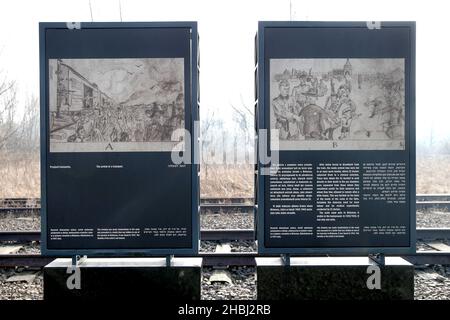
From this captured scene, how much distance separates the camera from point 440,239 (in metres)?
A: 8.51

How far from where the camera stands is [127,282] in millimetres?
4867

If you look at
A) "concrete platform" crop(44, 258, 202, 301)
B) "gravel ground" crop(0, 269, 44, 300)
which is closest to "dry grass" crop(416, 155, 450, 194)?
"concrete platform" crop(44, 258, 202, 301)

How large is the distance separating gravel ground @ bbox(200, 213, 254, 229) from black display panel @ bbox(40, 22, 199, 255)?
481 cm

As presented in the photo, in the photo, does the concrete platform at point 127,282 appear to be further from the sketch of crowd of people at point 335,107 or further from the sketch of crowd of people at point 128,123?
the sketch of crowd of people at point 335,107

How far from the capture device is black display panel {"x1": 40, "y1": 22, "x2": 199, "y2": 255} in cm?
480

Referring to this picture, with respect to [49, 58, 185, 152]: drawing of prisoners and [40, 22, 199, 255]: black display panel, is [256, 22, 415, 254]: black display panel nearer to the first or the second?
[40, 22, 199, 255]: black display panel

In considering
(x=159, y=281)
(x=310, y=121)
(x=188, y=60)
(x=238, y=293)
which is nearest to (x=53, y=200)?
(x=159, y=281)

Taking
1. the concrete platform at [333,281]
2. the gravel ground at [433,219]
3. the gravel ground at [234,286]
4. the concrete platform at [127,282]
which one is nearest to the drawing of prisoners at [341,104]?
the concrete platform at [333,281]

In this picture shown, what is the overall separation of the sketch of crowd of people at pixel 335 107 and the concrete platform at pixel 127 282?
208 cm

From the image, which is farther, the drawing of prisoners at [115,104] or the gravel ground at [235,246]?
the gravel ground at [235,246]

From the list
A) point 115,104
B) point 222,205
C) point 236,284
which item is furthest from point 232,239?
point 115,104

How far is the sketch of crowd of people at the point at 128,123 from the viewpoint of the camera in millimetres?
4797
